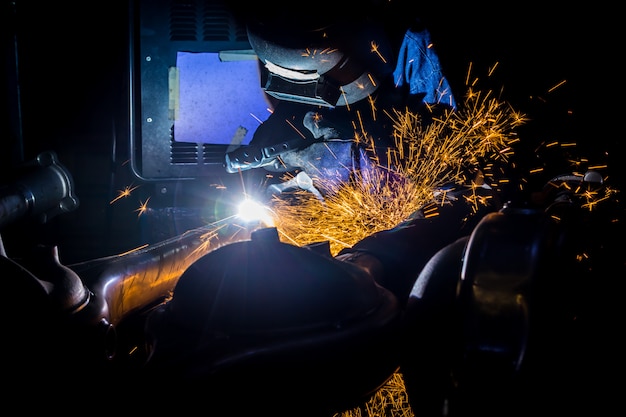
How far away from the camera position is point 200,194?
124 inches

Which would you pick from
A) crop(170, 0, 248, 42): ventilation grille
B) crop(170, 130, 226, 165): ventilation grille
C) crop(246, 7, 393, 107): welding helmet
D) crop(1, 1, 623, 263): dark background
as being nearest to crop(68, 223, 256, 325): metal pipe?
crop(246, 7, 393, 107): welding helmet

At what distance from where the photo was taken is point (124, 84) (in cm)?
328

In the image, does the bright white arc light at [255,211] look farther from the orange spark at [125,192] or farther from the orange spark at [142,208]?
the orange spark at [125,192]

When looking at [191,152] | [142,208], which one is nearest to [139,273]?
[191,152]

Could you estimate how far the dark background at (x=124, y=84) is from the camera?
9.75ft

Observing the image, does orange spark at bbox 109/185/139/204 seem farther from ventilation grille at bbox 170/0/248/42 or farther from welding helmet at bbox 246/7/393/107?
welding helmet at bbox 246/7/393/107

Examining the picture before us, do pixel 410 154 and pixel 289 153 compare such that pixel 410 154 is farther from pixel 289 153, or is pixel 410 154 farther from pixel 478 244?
pixel 478 244

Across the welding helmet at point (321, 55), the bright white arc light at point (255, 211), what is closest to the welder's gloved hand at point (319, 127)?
the welding helmet at point (321, 55)

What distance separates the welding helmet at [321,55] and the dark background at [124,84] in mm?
643

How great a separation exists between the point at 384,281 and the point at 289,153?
1516mm

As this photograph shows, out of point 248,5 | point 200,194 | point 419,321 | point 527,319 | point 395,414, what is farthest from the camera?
point 200,194

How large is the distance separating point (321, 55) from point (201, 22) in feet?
3.63

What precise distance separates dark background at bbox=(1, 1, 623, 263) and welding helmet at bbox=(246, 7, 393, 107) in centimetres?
64

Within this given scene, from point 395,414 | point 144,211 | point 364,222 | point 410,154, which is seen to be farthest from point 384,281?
point 144,211
